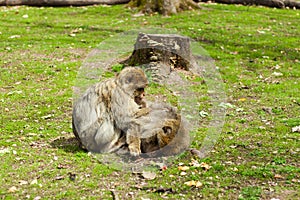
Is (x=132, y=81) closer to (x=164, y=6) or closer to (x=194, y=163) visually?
(x=194, y=163)

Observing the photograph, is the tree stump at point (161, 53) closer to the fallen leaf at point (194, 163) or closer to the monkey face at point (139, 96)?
the monkey face at point (139, 96)

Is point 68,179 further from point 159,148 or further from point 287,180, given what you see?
point 287,180

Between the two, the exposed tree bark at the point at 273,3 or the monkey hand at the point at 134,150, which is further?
the exposed tree bark at the point at 273,3

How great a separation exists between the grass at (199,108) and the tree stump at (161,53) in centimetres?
87

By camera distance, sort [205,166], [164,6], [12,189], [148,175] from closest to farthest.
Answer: [12,189], [148,175], [205,166], [164,6]

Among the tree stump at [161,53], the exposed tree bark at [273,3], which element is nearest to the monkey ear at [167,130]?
the tree stump at [161,53]

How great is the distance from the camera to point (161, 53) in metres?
9.67

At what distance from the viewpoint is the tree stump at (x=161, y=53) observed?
9586mm

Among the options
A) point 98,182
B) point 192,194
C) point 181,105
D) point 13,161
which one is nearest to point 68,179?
point 98,182

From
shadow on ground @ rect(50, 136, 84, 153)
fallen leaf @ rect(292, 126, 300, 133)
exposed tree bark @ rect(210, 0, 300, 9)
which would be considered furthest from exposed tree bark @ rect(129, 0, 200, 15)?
shadow on ground @ rect(50, 136, 84, 153)

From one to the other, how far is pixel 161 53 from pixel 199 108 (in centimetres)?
184

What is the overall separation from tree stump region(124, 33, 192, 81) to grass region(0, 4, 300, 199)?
0.87 meters

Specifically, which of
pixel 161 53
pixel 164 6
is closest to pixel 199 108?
pixel 161 53

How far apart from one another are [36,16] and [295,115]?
9.84 m
